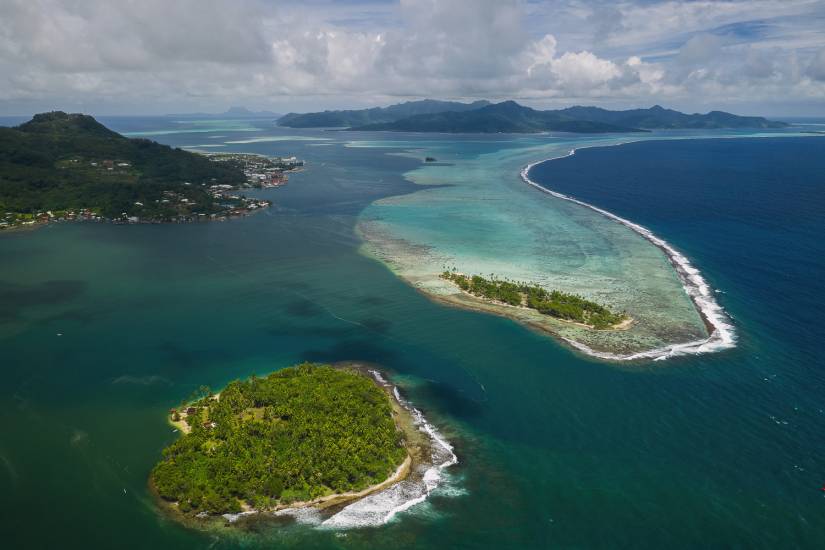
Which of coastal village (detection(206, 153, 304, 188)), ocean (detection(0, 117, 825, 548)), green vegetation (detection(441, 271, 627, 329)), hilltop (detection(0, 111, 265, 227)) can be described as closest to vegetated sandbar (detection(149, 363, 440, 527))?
ocean (detection(0, 117, 825, 548))

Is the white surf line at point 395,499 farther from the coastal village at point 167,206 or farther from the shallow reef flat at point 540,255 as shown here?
the coastal village at point 167,206

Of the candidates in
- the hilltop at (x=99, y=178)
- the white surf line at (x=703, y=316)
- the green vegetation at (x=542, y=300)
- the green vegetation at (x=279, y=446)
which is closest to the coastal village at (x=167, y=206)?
the hilltop at (x=99, y=178)

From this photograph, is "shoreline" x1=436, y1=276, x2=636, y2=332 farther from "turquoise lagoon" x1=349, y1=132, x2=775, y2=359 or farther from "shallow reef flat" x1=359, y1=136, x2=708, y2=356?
"turquoise lagoon" x1=349, y1=132, x2=775, y2=359

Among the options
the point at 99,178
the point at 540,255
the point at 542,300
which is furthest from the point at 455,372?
the point at 99,178

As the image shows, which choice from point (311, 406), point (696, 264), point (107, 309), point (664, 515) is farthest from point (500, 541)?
point (696, 264)

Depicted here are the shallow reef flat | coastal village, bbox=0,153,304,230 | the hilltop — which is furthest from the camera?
the hilltop

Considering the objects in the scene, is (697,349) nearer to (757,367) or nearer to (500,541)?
(757,367)

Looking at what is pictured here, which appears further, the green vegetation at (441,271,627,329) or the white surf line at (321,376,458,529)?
the green vegetation at (441,271,627,329)
